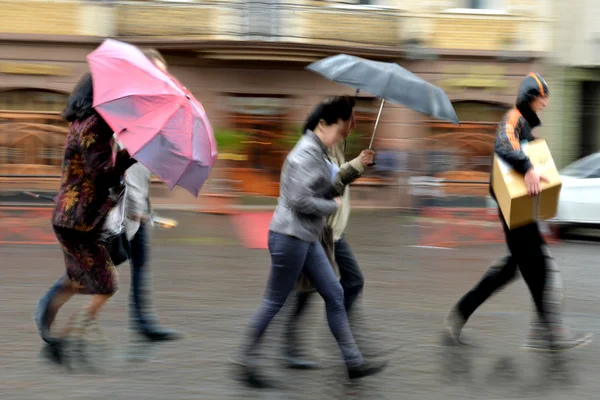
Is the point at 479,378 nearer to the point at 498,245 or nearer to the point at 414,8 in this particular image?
the point at 498,245

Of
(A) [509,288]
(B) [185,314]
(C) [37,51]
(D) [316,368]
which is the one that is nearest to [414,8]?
(C) [37,51]

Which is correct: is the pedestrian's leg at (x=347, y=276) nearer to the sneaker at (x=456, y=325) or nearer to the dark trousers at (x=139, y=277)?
the sneaker at (x=456, y=325)

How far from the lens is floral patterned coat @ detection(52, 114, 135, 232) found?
541 cm

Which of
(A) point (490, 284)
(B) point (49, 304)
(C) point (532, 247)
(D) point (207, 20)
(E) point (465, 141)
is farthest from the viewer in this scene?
(E) point (465, 141)

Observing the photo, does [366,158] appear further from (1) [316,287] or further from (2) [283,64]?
(2) [283,64]

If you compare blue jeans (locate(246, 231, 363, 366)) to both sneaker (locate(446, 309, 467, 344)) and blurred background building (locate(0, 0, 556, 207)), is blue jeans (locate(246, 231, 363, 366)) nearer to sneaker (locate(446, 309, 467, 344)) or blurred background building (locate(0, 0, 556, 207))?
sneaker (locate(446, 309, 467, 344))

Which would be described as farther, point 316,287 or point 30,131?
point 30,131

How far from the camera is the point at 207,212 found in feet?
Result: 62.0

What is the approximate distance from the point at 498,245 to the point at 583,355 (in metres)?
7.26

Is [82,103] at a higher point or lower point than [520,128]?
higher

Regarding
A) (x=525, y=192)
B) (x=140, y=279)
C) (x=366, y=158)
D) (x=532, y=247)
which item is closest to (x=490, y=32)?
(x=532, y=247)

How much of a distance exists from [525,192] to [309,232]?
149cm

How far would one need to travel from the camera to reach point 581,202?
14.8 meters

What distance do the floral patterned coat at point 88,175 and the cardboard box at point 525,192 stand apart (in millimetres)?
2243
